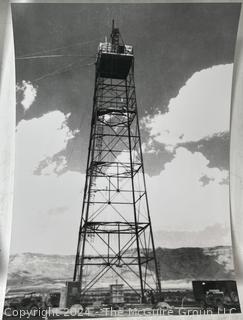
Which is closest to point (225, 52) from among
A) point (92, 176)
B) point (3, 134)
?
point (92, 176)

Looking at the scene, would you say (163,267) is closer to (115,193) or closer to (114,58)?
(115,193)

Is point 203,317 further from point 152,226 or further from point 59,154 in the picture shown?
point 59,154

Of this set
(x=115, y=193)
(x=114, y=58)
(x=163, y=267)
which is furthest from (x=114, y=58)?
(x=163, y=267)

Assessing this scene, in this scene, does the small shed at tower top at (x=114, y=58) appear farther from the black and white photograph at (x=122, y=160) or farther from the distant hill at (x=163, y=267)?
the distant hill at (x=163, y=267)

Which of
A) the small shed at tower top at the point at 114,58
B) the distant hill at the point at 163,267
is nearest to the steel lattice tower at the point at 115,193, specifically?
the small shed at tower top at the point at 114,58

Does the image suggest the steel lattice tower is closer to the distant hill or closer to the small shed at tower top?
the small shed at tower top

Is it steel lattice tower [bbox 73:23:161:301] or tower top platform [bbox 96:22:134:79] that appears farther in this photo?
tower top platform [bbox 96:22:134:79]

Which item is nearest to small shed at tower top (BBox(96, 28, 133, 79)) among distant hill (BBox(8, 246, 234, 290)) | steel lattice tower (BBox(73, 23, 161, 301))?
steel lattice tower (BBox(73, 23, 161, 301))
